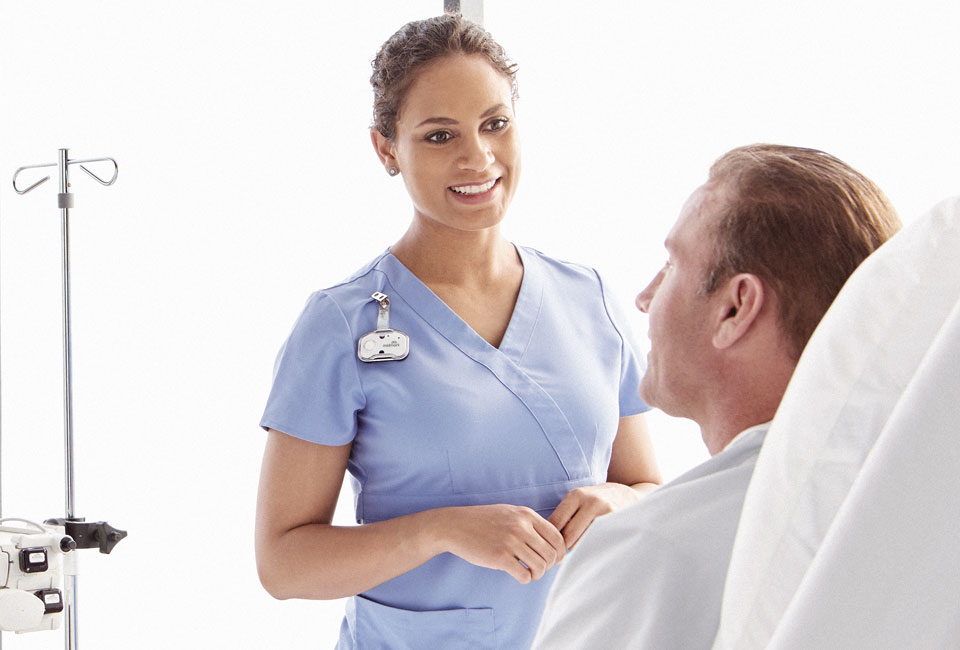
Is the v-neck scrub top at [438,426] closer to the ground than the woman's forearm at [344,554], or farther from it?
farther from it

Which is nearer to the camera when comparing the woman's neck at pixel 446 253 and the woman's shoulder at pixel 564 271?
the woman's neck at pixel 446 253

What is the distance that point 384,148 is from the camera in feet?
4.47

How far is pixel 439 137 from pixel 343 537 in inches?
21.4

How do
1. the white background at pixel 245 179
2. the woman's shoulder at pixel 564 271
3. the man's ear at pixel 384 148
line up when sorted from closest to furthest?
the man's ear at pixel 384 148 < the woman's shoulder at pixel 564 271 < the white background at pixel 245 179

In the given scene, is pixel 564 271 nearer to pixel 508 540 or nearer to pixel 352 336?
pixel 352 336

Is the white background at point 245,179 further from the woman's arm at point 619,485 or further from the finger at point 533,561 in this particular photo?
the finger at point 533,561

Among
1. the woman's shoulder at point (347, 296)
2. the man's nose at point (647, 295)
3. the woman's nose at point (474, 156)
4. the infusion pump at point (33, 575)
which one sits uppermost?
the woman's nose at point (474, 156)

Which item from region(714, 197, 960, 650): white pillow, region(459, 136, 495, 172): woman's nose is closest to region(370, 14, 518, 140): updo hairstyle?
region(459, 136, 495, 172): woman's nose

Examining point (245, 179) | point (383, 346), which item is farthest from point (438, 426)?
point (245, 179)

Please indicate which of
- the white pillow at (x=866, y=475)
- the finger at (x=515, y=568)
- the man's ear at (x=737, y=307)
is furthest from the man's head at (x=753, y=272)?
the finger at (x=515, y=568)

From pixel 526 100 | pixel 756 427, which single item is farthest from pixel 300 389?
pixel 526 100

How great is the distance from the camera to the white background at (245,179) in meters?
1.95

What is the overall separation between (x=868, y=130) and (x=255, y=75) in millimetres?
1384

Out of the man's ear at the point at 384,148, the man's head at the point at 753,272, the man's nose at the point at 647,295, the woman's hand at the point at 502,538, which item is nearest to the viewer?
the man's head at the point at 753,272
